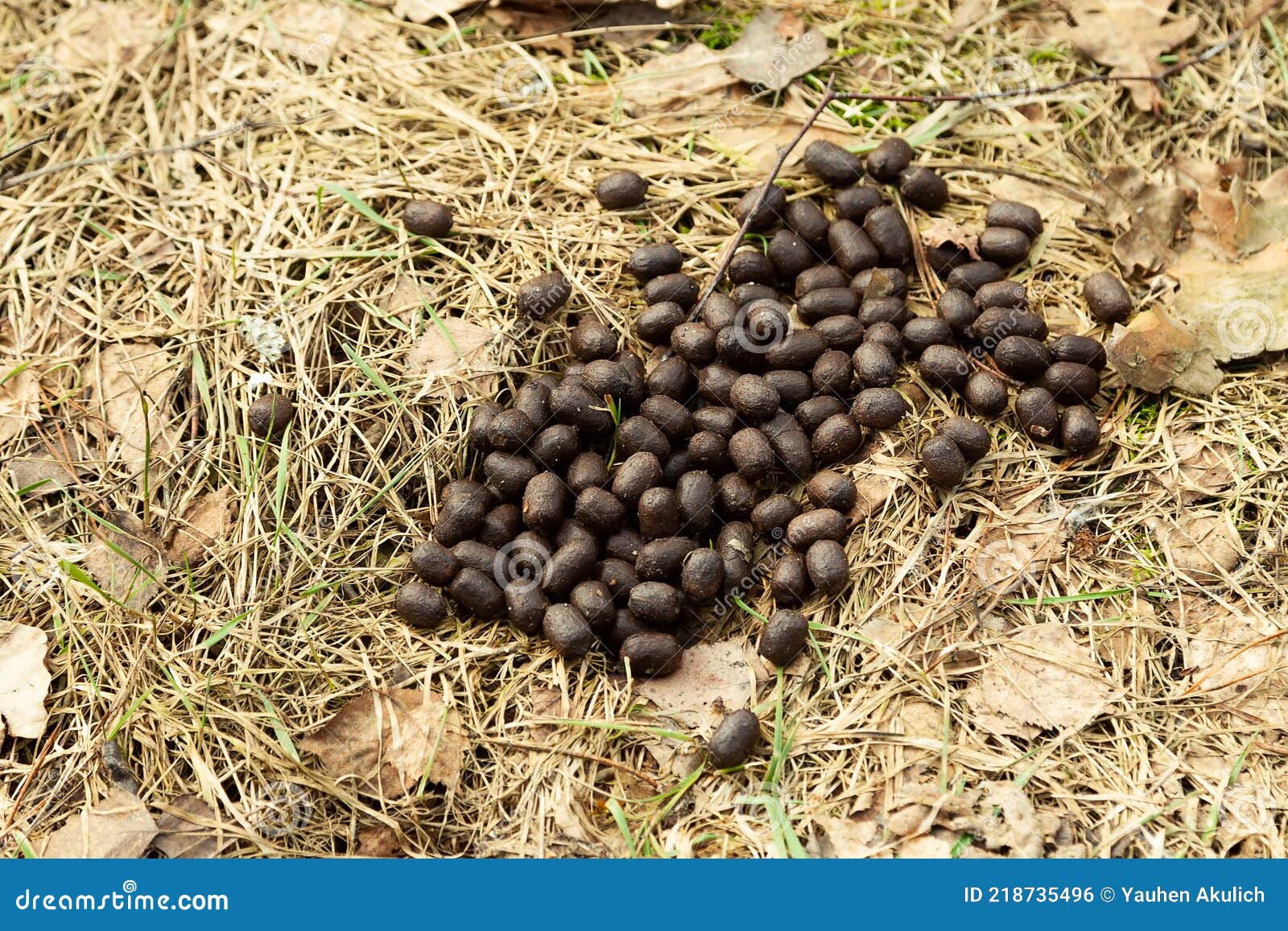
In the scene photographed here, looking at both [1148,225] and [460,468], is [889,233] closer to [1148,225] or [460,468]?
[1148,225]

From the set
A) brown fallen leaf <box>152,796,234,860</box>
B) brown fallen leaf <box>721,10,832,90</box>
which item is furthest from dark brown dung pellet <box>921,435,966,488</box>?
brown fallen leaf <box>152,796,234,860</box>

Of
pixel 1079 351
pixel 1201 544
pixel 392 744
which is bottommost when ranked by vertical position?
pixel 392 744

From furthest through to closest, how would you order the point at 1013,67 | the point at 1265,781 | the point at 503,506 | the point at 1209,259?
the point at 1013,67 → the point at 1209,259 → the point at 503,506 → the point at 1265,781

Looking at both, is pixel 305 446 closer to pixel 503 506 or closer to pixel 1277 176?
pixel 503 506

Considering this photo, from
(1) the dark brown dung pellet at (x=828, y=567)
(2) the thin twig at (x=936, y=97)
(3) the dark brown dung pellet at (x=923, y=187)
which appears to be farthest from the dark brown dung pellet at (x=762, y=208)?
(1) the dark brown dung pellet at (x=828, y=567)

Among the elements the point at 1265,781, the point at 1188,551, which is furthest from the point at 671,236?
the point at 1265,781

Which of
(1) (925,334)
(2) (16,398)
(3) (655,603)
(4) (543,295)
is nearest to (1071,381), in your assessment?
(1) (925,334)
